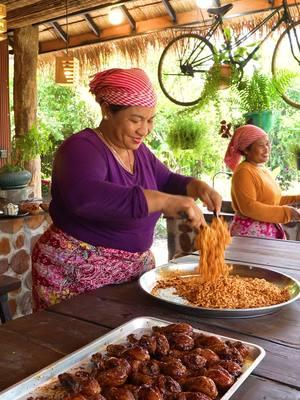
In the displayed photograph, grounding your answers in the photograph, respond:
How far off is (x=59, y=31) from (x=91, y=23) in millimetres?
686

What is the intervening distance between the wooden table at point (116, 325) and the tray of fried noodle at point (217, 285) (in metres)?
0.04

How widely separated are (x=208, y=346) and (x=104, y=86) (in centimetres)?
110

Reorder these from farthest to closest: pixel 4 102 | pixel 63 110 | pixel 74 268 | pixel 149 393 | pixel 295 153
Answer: pixel 63 110 → pixel 4 102 → pixel 295 153 → pixel 74 268 → pixel 149 393

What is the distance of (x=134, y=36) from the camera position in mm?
6035

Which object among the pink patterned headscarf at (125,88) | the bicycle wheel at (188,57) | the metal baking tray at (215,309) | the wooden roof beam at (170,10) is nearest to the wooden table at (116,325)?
the metal baking tray at (215,309)

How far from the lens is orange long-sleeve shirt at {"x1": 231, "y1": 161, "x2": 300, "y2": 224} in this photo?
134 inches

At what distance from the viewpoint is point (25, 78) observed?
20.8 ft

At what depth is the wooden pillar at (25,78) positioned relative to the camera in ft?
20.7

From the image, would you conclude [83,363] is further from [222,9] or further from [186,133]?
[222,9]

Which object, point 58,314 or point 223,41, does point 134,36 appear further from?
point 58,314

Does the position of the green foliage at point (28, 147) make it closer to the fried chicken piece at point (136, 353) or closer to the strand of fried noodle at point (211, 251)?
the strand of fried noodle at point (211, 251)

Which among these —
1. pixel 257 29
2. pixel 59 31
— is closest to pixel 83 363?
pixel 257 29

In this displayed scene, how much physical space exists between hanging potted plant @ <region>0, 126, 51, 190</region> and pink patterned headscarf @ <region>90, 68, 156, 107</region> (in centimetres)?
272

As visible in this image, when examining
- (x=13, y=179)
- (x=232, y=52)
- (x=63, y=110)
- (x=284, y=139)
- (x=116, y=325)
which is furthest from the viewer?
(x=63, y=110)
